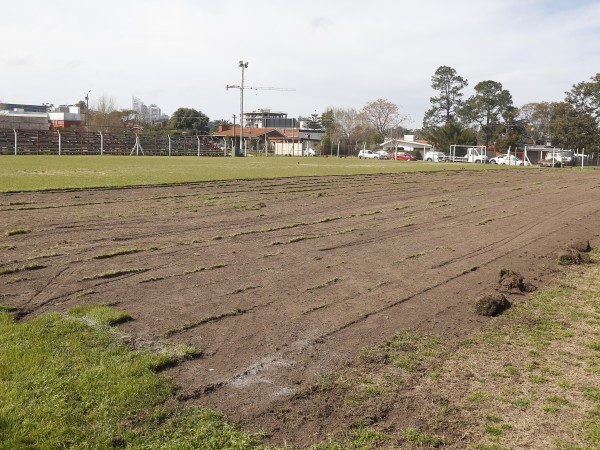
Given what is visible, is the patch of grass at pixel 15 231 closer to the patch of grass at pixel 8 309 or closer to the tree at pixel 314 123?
the patch of grass at pixel 8 309

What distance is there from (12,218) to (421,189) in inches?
630

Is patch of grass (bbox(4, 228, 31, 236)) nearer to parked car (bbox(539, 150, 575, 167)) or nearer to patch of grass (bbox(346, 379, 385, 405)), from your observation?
patch of grass (bbox(346, 379, 385, 405))

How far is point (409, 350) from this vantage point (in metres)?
5.67

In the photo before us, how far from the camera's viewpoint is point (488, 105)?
3706 inches

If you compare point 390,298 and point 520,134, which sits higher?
point 520,134

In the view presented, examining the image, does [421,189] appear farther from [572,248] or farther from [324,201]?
[572,248]

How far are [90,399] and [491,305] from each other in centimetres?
473

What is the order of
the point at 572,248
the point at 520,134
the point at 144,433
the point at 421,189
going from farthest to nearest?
the point at 520,134
the point at 421,189
the point at 572,248
the point at 144,433

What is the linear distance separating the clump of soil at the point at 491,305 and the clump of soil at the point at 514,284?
88cm

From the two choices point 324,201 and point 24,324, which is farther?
point 324,201

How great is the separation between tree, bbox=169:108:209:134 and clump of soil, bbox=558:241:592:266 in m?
93.2

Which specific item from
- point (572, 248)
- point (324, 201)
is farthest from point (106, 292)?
point (324, 201)

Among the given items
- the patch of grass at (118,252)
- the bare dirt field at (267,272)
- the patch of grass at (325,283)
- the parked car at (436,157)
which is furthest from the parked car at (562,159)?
the patch of grass at (118,252)

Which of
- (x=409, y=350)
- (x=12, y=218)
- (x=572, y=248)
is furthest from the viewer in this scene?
(x=12, y=218)
